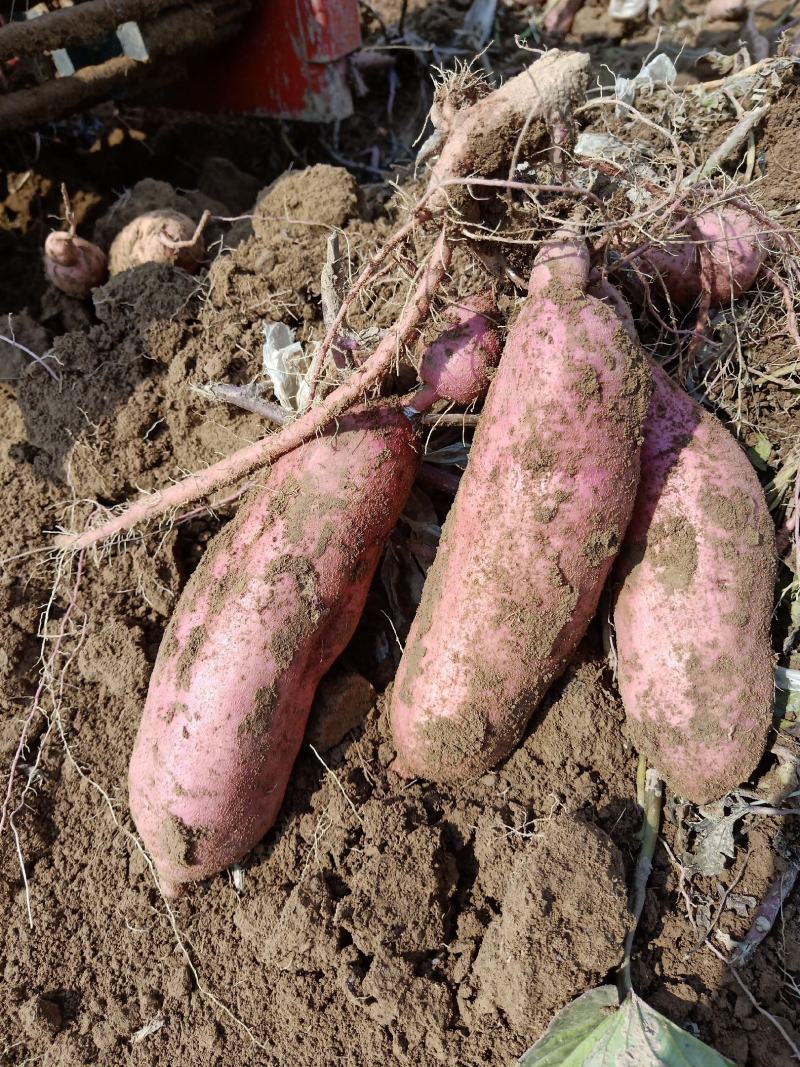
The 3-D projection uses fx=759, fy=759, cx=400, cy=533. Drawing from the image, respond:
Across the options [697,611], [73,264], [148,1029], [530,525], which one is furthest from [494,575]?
[73,264]

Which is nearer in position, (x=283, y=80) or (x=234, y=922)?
(x=234, y=922)

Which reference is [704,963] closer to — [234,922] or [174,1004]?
[234,922]

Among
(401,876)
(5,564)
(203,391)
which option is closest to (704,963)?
(401,876)

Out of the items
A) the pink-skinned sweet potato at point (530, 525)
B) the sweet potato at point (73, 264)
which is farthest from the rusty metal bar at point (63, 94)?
the pink-skinned sweet potato at point (530, 525)

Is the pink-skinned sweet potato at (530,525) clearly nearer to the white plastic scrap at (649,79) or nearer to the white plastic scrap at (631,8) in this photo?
the white plastic scrap at (649,79)

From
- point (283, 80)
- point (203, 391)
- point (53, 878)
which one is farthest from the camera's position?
point (283, 80)

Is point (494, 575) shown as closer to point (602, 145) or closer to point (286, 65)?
point (602, 145)

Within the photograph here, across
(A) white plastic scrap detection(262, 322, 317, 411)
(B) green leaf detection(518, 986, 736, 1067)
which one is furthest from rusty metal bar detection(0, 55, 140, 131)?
(B) green leaf detection(518, 986, 736, 1067)
